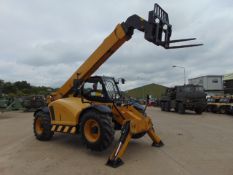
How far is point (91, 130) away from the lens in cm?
740

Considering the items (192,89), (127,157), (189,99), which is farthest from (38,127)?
(192,89)

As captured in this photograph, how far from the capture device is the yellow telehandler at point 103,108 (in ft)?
23.0

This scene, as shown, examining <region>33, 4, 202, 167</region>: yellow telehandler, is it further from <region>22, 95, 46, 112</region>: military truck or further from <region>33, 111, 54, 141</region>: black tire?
<region>22, 95, 46, 112</region>: military truck

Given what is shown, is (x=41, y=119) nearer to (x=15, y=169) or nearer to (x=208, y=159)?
(x=15, y=169)

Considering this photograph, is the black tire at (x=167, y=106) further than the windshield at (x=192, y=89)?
Yes

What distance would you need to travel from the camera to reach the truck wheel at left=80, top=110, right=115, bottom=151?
684 cm

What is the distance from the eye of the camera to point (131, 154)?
7.32m

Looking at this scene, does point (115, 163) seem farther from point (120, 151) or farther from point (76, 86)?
point (76, 86)

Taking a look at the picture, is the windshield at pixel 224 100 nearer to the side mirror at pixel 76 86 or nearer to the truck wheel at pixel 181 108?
the truck wheel at pixel 181 108

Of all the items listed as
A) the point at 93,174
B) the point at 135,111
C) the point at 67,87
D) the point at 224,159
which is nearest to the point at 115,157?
the point at 93,174

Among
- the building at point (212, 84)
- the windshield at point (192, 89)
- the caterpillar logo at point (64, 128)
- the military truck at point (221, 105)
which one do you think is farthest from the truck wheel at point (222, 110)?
the caterpillar logo at point (64, 128)

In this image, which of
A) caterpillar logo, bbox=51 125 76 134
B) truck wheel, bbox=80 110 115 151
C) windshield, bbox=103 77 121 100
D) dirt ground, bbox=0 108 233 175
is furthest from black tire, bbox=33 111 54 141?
windshield, bbox=103 77 121 100

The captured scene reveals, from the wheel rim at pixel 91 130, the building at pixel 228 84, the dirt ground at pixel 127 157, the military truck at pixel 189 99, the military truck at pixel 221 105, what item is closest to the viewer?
the dirt ground at pixel 127 157

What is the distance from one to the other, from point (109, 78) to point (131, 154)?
292 cm
